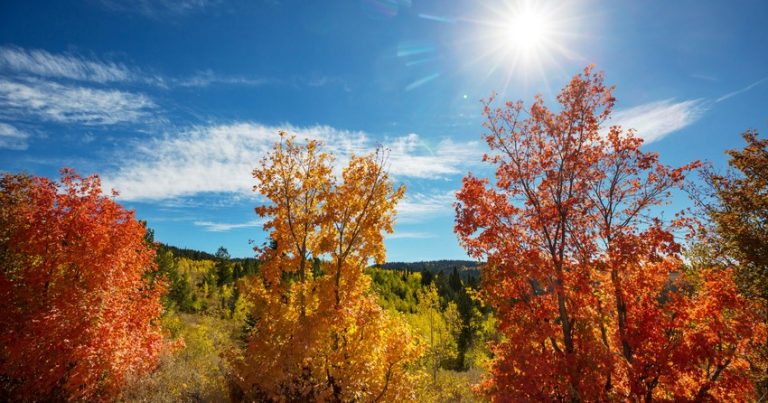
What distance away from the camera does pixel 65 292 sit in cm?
1330

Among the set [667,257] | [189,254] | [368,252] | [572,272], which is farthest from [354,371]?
[189,254]

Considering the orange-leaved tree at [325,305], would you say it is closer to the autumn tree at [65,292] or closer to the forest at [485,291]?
the forest at [485,291]

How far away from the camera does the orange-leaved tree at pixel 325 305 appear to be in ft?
39.7

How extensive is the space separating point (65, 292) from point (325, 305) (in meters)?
9.68

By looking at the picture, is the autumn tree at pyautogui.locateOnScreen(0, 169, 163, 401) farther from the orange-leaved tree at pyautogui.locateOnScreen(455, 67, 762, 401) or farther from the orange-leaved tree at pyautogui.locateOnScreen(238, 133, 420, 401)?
the orange-leaved tree at pyautogui.locateOnScreen(455, 67, 762, 401)

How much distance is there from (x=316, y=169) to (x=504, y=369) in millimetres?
10077

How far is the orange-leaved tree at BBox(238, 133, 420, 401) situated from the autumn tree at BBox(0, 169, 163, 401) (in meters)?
5.48

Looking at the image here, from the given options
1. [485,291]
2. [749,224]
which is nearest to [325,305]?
[485,291]

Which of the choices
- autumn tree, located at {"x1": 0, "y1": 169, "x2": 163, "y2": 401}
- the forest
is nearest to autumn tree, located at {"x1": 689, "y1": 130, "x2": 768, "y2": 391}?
the forest

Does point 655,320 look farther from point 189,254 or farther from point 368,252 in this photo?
point 189,254

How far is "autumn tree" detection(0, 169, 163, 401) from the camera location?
487 inches

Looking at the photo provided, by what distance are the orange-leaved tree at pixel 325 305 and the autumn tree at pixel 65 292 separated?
5484 millimetres

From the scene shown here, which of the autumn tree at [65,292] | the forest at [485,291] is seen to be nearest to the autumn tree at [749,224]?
the forest at [485,291]

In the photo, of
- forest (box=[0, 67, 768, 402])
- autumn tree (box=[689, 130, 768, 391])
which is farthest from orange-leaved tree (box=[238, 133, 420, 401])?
autumn tree (box=[689, 130, 768, 391])
